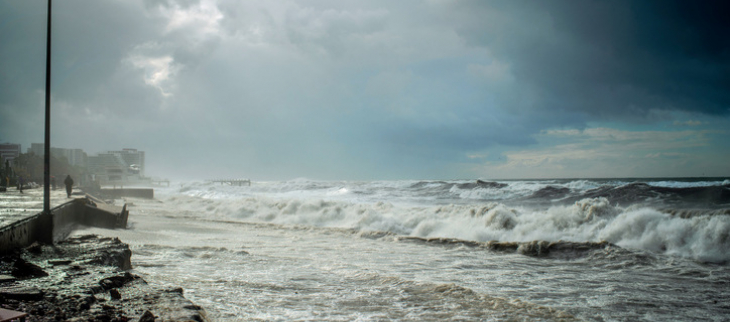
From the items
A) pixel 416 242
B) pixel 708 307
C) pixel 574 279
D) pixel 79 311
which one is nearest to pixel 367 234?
pixel 416 242

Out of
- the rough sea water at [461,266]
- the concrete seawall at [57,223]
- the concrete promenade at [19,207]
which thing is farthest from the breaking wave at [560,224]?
the concrete promenade at [19,207]

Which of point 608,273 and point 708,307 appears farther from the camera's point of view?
point 608,273

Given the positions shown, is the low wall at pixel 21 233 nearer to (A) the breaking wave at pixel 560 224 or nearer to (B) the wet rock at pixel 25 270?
(B) the wet rock at pixel 25 270

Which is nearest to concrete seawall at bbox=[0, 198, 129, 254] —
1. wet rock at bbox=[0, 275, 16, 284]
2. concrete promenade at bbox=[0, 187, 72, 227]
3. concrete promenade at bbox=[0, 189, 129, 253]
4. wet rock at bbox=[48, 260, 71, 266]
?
concrete promenade at bbox=[0, 189, 129, 253]

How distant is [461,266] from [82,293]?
269 inches

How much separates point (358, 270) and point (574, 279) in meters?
4.04

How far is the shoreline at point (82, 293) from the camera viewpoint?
3.86 meters

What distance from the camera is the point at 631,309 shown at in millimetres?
5676

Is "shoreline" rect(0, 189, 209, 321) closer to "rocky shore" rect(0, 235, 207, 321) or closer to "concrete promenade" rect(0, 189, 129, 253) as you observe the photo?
"rocky shore" rect(0, 235, 207, 321)

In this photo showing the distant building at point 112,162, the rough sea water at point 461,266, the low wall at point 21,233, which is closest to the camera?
the rough sea water at point 461,266

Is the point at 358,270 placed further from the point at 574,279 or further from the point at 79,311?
the point at 79,311

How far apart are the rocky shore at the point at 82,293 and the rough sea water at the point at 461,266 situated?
2.73ft

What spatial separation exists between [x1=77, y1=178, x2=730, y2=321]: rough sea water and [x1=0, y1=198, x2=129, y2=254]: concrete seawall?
5.13 ft

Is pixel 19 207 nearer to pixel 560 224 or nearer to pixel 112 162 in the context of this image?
pixel 560 224
